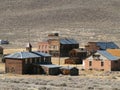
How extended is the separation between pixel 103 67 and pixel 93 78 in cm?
849

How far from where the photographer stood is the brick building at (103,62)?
58.5 meters

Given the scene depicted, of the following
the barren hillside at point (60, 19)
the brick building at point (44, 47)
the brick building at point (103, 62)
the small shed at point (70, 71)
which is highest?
the barren hillside at point (60, 19)

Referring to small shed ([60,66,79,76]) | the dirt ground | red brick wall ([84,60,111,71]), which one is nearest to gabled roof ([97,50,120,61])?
red brick wall ([84,60,111,71])

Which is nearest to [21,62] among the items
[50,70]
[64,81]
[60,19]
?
[50,70]

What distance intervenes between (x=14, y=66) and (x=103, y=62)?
415 inches

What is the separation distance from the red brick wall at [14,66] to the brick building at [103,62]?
9003 millimetres

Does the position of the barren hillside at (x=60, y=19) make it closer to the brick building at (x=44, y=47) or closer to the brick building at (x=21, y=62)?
the brick building at (x=44, y=47)

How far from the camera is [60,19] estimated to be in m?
140

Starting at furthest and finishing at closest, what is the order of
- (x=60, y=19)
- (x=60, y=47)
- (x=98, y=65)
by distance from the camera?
(x=60, y=19) < (x=60, y=47) < (x=98, y=65)

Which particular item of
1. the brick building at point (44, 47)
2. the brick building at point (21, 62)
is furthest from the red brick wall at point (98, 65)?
the brick building at point (44, 47)

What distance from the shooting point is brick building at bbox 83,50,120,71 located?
5847cm

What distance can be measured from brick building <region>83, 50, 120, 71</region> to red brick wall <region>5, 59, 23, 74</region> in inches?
354

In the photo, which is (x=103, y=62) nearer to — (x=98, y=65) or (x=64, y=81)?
(x=98, y=65)

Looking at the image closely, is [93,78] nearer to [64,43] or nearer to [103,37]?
[64,43]
